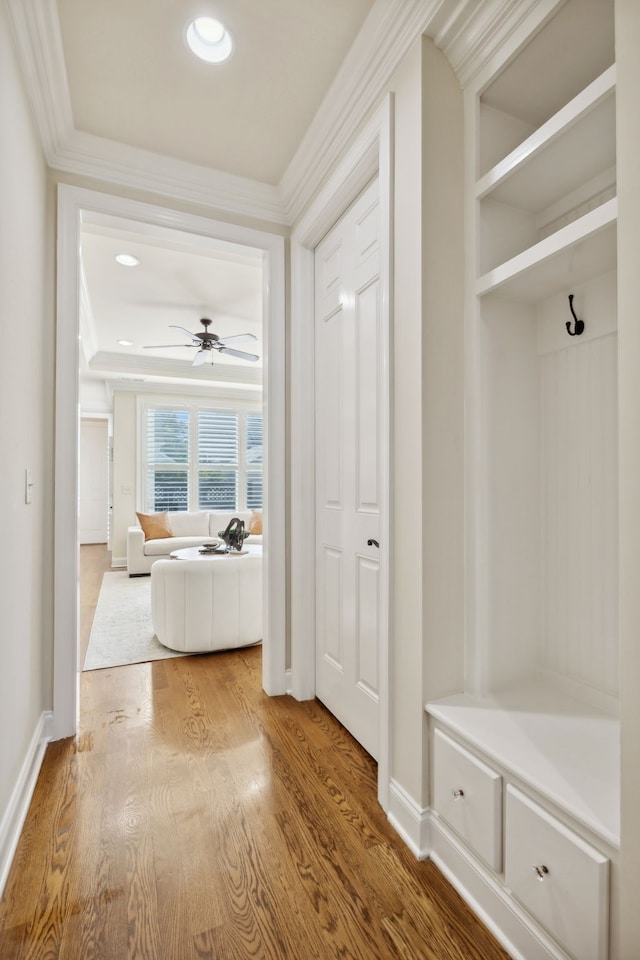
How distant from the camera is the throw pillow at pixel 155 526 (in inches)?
237

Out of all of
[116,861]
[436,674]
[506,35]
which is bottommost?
[116,861]

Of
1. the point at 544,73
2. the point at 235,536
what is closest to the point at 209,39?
the point at 544,73

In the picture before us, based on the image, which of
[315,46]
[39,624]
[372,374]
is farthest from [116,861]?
[315,46]

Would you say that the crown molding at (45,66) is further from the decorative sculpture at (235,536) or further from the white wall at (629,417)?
the decorative sculpture at (235,536)

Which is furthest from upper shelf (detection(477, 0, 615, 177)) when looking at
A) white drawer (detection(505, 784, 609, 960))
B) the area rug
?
the area rug

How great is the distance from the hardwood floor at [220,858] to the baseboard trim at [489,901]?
0.10ft

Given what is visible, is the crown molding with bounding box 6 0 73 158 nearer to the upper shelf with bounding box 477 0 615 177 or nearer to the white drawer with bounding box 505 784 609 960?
the upper shelf with bounding box 477 0 615 177

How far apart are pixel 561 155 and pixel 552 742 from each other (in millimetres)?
1555

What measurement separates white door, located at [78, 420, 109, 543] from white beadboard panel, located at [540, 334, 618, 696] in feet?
28.0

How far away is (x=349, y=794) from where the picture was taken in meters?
1.66

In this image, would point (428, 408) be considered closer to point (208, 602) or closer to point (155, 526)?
point (208, 602)

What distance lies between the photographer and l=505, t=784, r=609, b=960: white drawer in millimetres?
917

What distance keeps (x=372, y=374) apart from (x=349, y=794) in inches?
61.2

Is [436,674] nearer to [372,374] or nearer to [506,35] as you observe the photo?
[372,374]
